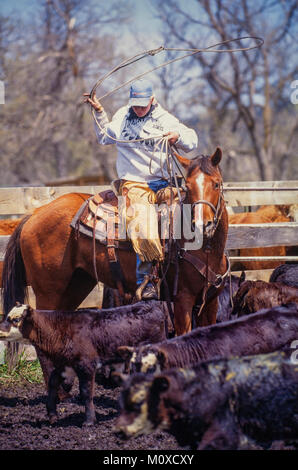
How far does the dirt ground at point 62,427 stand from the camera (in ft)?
14.4

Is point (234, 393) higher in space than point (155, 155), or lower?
lower

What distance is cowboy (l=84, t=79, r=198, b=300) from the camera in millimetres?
5230

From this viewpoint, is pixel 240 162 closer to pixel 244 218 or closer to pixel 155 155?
pixel 244 218

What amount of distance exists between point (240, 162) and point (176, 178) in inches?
1141

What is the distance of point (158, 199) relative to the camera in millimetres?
5418

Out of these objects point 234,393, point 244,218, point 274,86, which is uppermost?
point 274,86

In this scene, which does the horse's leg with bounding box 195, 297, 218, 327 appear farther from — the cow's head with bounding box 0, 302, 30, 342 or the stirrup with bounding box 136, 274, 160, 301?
the cow's head with bounding box 0, 302, 30, 342

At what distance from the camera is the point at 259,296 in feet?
19.6

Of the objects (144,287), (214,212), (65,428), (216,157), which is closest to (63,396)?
(65,428)

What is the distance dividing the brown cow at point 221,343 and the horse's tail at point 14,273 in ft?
6.97

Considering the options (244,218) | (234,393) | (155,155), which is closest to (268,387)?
(234,393)

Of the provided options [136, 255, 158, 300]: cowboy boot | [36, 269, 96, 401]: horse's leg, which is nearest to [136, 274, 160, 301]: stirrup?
[136, 255, 158, 300]: cowboy boot

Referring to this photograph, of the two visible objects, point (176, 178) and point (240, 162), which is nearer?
point (176, 178)

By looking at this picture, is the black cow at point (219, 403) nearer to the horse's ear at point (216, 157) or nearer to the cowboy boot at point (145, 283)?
the cowboy boot at point (145, 283)
